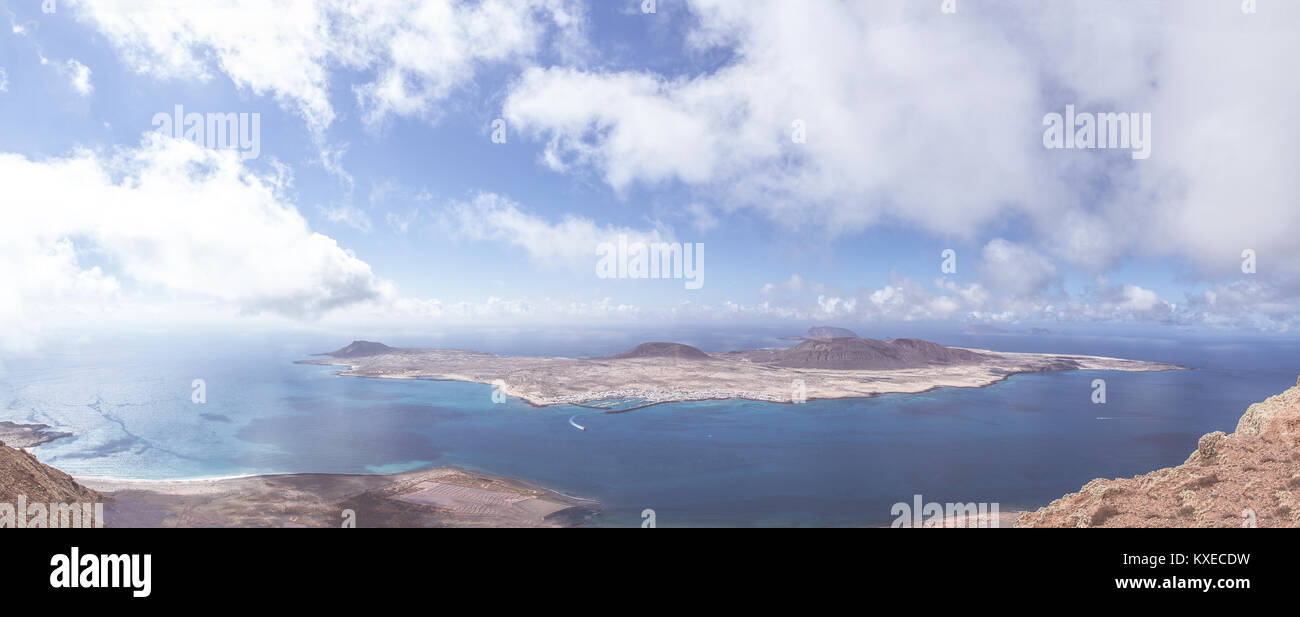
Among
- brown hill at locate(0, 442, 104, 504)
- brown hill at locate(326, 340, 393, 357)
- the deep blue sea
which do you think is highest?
brown hill at locate(0, 442, 104, 504)

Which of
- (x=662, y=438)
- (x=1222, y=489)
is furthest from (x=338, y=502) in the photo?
(x=1222, y=489)

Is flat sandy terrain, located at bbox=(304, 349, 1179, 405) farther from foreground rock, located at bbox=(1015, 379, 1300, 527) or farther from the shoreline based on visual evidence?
foreground rock, located at bbox=(1015, 379, 1300, 527)

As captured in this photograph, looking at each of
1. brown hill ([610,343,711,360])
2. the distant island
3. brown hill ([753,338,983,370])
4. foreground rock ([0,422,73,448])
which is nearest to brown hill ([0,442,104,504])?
foreground rock ([0,422,73,448])

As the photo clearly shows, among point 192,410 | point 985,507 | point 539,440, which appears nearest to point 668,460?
point 539,440

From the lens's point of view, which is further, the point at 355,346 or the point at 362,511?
the point at 355,346
